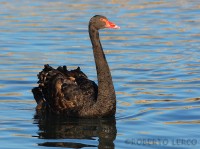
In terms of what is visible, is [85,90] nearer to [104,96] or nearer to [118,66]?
[104,96]

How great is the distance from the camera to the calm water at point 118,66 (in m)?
10.4

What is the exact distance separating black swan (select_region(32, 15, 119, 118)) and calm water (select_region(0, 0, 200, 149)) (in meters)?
0.18

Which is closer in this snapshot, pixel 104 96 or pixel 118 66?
pixel 104 96

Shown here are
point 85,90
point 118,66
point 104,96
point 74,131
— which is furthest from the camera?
point 118,66

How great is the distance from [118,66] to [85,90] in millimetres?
3722

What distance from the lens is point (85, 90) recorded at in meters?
11.7

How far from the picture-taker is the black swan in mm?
11430

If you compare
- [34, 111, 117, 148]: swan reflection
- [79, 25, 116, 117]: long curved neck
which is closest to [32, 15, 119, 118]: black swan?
[79, 25, 116, 117]: long curved neck

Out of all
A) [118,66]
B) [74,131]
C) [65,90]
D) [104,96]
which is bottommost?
[74,131]

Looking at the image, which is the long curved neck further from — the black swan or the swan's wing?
the swan's wing

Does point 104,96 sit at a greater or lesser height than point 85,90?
lesser

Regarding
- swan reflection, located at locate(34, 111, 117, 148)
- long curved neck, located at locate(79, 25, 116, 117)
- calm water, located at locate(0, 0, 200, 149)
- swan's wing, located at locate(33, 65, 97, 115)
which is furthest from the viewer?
swan's wing, located at locate(33, 65, 97, 115)

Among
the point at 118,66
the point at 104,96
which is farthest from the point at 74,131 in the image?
the point at 118,66

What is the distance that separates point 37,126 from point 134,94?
2.34 meters
